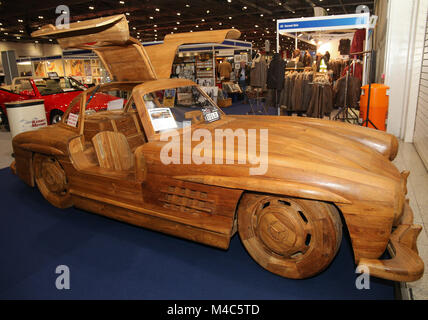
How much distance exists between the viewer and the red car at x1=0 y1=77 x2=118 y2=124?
827 centimetres

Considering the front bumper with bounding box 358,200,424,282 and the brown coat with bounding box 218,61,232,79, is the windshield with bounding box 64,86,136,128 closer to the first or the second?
the front bumper with bounding box 358,200,424,282

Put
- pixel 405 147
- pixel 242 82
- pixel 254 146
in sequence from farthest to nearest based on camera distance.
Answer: pixel 242 82, pixel 405 147, pixel 254 146

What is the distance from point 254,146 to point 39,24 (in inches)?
874

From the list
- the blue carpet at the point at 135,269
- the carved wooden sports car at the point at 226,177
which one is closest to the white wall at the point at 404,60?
the carved wooden sports car at the point at 226,177

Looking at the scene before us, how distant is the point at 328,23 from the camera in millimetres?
6992

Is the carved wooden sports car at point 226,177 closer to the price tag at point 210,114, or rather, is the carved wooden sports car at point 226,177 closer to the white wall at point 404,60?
the price tag at point 210,114

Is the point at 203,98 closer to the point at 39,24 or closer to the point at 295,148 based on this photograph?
the point at 295,148

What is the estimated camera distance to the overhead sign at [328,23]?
22.1ft

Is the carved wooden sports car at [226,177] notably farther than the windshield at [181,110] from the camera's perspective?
No

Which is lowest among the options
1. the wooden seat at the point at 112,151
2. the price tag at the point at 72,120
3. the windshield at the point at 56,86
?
the wooden seat at the point at 112,151

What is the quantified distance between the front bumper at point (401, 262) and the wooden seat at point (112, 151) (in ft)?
9.10

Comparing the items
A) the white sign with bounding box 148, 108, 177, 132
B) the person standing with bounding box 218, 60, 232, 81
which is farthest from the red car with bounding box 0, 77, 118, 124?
the person standing with bounding box 218, 60, 232, 81

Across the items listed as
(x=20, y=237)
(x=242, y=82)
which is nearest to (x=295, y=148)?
(x=20, y=237)
